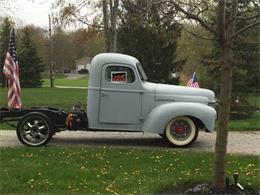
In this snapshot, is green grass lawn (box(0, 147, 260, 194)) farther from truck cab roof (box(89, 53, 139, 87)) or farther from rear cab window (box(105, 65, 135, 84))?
rear cab window (box(105, 65, 135, 84))

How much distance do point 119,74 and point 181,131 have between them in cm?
172

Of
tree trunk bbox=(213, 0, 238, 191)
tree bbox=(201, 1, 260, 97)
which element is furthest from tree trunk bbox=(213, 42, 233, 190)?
tree bbox=(201, 1, 260, 97)

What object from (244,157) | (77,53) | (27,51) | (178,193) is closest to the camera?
(178,193)

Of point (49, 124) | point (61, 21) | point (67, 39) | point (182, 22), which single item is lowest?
point (49, 124)

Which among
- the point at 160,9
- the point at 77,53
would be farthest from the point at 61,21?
the point at 77,53

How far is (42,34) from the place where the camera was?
79.7 metres

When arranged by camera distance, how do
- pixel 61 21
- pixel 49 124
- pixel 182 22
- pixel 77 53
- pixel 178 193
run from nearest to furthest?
1. pixel 178 193
2. pixel 182 22
3. pixel 49 124
4. pixel 61 21
5. pixel 77 53

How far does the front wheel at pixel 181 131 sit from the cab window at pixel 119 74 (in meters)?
1.22

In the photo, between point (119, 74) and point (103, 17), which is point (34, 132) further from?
point (103, 17)

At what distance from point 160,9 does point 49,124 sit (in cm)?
445

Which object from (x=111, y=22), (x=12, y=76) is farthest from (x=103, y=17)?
(x=12, y=76)

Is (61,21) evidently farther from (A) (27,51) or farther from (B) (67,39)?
(B) (67,39)

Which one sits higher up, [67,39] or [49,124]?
[67,39]

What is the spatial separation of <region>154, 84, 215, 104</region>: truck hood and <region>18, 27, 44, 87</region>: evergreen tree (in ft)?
154
